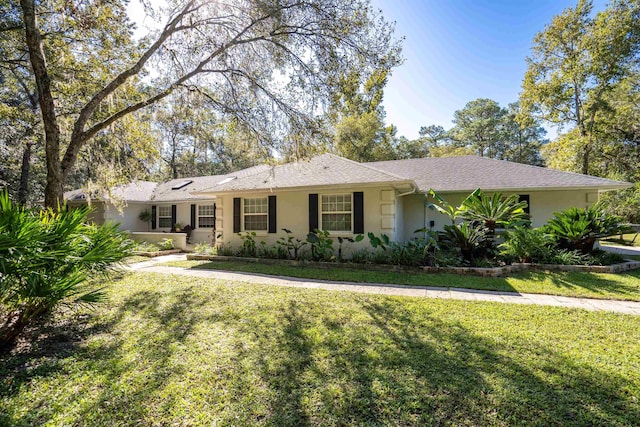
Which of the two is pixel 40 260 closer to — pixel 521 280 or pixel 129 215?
pixel 521 280

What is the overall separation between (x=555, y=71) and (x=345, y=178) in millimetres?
20041

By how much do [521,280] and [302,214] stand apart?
6.58m

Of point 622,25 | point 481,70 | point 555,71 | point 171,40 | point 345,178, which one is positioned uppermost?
point 622,25

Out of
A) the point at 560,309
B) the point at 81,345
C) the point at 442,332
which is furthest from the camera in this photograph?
the point at 560,309

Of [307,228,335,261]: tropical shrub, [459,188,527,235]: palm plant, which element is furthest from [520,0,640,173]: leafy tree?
[307,228,335,261]: tropical shrub

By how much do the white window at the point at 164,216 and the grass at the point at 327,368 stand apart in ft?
41.3

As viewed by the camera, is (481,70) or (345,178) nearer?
(345,178)

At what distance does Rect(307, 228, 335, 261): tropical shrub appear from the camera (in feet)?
29.4

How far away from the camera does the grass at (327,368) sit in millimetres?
2375

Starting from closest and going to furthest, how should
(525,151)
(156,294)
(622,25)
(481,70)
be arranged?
(156,294), (481,70), (622,25), (525,151)

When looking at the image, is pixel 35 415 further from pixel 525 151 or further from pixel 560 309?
pixel 525 151

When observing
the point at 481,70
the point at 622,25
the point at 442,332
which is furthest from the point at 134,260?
the point at 622,25

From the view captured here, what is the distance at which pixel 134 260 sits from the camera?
10812 millimetres

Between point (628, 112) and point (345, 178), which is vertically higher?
point (628, 112)
